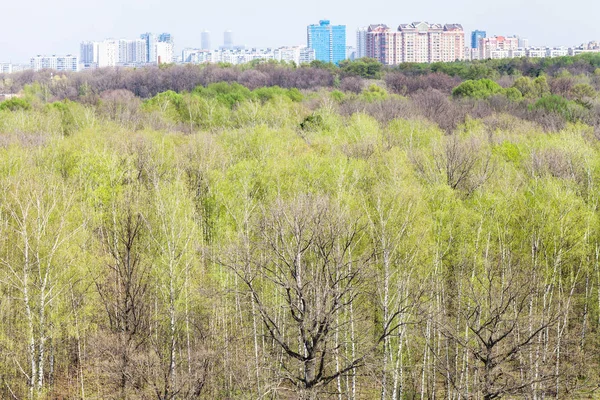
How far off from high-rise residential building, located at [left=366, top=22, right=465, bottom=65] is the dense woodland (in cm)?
14383

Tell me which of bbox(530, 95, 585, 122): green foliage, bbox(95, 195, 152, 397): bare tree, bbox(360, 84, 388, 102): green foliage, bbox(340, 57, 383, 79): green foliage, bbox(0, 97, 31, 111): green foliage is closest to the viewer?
bbox(95, 195, 152, 397): bare tree

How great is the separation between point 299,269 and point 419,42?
170146 millimetres

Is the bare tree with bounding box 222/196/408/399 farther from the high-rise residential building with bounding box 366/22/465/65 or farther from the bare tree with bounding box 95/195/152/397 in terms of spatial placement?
the high-rise residential building with bounding box 366/22/465/65

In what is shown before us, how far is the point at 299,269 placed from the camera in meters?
16.9

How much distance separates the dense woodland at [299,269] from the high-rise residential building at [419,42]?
14383 centimetres

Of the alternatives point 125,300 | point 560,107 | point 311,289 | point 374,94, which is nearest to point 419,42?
point 374,94

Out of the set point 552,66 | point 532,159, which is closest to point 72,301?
point 532,159

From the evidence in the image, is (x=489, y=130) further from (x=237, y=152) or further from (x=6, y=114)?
(x=6, y=114)

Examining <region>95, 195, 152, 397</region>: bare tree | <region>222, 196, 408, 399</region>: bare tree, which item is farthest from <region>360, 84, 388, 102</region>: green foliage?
<region>222, 196, 408, 399</region>: bare tree

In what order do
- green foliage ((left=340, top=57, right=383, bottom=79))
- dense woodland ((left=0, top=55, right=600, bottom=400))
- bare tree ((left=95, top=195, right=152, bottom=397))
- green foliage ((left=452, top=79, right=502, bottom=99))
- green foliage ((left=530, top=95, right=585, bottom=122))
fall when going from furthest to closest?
green foliage ((left=340, top=57, right=383, bottom=79)) → green foliage ((left=452, top=79, right=502, bottom=99)) → green foliage ((left=530, top=95, right=585, bottom=122)) → bare tree ((left=95, top=195, right=152, bottom=397)) → dense woodland ((left=0, top=55, right=600, bottom=400))

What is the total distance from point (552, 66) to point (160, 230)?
72101mm

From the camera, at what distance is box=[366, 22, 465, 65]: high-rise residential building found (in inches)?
7032

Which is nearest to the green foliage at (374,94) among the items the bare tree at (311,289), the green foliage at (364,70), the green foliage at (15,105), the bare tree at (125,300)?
the green foliage at (364,70)

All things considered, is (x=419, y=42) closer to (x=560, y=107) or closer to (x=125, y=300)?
(x=560, y=107)
